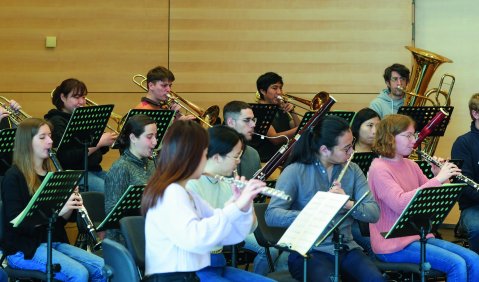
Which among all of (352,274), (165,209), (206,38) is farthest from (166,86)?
(165,209)

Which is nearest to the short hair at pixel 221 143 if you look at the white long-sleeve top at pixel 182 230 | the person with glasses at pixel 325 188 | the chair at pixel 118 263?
the person with glasses at pixel 325 188

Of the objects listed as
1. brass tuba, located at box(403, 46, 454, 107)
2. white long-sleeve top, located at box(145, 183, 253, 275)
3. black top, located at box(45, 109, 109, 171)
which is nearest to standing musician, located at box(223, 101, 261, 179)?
black top, located at box(45, 109, 109, 171)

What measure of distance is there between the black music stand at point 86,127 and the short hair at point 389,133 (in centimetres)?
200

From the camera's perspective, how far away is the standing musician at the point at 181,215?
143 inches

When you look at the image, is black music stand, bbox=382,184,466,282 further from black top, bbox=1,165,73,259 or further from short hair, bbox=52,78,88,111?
short hair, bbox=52,78,88,111

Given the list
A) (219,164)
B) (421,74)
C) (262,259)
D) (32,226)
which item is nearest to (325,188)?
(219,164)

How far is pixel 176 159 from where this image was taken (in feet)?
12.2

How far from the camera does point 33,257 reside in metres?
4.87

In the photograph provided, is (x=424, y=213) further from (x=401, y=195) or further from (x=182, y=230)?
(x=182, y=230)

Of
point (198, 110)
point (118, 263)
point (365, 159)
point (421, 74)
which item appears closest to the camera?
point (118, 263)

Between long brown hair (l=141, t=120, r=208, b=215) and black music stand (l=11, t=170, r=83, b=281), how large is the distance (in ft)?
3.10

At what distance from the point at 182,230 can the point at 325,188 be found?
140cm

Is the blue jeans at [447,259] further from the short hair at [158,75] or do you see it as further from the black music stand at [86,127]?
the short hair at [158,75]

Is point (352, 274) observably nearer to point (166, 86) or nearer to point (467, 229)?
point (467, 229)
